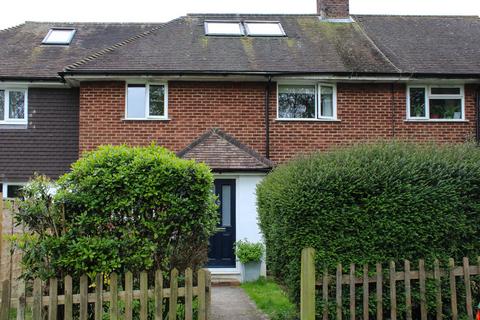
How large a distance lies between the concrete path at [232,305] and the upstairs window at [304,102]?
546cm

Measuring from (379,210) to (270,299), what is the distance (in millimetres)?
3406

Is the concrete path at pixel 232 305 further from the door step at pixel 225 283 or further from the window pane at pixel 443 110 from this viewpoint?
the window pane at pixel 443 110

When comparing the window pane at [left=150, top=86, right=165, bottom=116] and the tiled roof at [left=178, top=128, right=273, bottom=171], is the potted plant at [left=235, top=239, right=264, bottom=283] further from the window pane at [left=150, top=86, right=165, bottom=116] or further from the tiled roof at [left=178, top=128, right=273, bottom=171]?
the window pane at [left=150, top=86, right=165, bottom=116]

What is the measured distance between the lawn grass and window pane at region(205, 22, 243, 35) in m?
8.54

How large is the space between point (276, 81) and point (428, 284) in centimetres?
842

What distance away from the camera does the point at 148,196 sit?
5719 millimetres

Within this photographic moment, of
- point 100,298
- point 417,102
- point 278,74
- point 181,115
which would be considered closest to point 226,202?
point 181,115

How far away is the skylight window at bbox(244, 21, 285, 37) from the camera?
52.1 feet

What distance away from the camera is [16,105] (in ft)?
46.0

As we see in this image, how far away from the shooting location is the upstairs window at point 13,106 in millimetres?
13852

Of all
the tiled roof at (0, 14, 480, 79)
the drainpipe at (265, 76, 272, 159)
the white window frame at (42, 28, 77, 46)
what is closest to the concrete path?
the drainpipe at (265, 76, 272, 159)

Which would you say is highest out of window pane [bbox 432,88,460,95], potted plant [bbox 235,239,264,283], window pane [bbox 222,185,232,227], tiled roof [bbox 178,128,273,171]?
window pane [bbox 432,88,460,95]

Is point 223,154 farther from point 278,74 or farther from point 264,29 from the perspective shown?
point 264,29

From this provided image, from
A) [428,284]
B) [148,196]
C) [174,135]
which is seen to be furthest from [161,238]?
[174,135]
